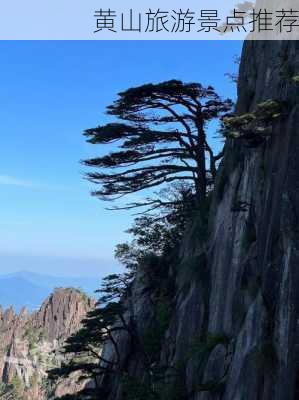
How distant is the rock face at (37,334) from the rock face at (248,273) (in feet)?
366

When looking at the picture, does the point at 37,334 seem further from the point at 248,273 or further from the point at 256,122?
the point at 256,122

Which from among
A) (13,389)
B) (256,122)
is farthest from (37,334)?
(256,122)

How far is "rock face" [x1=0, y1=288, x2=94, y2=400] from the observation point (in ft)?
408

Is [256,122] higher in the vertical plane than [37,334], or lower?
lower

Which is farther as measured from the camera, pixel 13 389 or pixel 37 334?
pixel 37 334

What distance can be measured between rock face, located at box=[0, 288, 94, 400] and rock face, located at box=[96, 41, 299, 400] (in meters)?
111

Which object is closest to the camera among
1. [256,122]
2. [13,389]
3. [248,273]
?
[256,122]

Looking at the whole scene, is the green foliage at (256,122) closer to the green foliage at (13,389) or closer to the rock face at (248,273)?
the rock face at (248,273)

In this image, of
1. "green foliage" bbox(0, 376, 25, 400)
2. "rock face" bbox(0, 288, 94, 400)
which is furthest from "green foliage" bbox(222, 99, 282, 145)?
"rock face" bbox(0, 288, 94, 400)

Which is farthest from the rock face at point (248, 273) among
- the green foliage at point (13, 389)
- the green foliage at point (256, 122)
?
the green foliage at point (13, 389)

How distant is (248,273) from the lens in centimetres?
1099

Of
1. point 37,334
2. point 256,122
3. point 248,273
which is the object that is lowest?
point 248,273

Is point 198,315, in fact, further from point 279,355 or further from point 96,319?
point 279,355

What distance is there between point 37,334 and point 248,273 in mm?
133473
